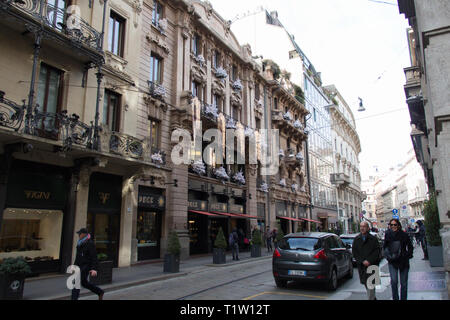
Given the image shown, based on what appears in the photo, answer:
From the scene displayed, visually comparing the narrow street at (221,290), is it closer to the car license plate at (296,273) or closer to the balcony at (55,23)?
the car license plate at (296,273)

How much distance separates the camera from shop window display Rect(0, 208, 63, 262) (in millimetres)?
11547

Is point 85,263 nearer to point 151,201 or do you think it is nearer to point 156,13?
point 151,201

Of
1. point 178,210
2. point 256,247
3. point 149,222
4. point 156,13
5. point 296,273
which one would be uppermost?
point 156,13

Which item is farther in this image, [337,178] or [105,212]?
[337,178]

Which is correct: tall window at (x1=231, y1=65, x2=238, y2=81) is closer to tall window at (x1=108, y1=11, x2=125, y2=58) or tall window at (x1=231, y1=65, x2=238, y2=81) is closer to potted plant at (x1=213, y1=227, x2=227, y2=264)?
tall window at (x1=108, y1=11, x2=125, y2=58)

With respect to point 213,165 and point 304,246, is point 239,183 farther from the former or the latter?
point 304,246

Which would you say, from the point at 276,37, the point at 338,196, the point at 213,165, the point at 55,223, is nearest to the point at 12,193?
the point at 55,223

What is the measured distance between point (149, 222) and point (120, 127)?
5.43 meters

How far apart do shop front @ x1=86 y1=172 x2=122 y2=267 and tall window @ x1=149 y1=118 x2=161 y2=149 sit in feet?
10.7

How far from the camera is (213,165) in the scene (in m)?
23.7

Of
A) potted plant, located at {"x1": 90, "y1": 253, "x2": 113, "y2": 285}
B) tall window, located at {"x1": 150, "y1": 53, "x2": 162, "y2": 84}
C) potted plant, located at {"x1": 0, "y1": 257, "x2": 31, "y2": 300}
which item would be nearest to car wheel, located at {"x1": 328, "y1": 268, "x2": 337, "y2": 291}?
potted plant, located at {"x1": 90, "y1": 253, "x2": 113, "y2": 285}

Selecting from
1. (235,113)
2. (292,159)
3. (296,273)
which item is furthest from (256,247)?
(292,159)

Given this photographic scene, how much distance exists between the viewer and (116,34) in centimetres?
1703
